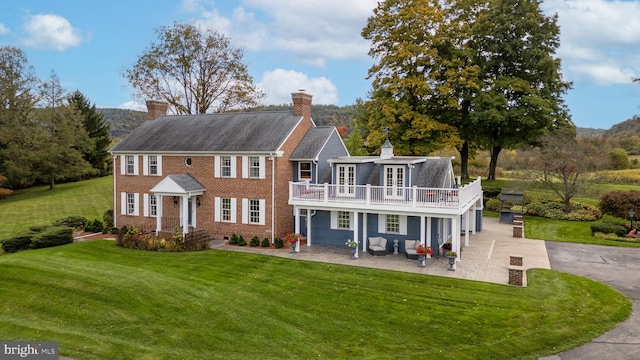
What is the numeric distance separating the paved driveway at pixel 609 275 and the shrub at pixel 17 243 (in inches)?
977

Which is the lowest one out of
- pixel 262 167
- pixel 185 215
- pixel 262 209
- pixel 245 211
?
pixel 185 215

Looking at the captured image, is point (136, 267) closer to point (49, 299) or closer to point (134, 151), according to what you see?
point (49, 299)

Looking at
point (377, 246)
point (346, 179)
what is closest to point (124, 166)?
point (346, 179)

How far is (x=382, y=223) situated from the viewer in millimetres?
20219

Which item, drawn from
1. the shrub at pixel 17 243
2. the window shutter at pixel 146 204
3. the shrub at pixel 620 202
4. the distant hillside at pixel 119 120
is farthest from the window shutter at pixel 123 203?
the distant hillside at pixel 119 120

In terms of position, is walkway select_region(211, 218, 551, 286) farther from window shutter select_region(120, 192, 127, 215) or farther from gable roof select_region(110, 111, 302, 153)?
window shutter select_region(120, 192, 127, 215)

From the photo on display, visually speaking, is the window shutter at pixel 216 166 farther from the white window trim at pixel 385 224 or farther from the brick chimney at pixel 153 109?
the white window trim at pixel 385 224

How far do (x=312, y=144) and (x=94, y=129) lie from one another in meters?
41.3

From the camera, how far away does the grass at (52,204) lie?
3191 cm

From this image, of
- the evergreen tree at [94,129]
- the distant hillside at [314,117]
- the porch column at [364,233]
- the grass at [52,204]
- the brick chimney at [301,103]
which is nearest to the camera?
the porch column at [364,233]

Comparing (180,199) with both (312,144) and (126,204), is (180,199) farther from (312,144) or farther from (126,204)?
(312,144)

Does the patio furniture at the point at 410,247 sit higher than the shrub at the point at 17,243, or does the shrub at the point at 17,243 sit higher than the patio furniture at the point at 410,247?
the patio furniture at the point at 410,247

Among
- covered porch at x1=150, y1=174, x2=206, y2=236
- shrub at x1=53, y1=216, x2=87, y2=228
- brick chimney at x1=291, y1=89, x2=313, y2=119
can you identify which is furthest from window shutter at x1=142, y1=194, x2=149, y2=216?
brick chimney at x1=291, y1=89, x2=313, y2=119

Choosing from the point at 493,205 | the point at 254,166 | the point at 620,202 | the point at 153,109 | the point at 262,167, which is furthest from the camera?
the point at 493,205
